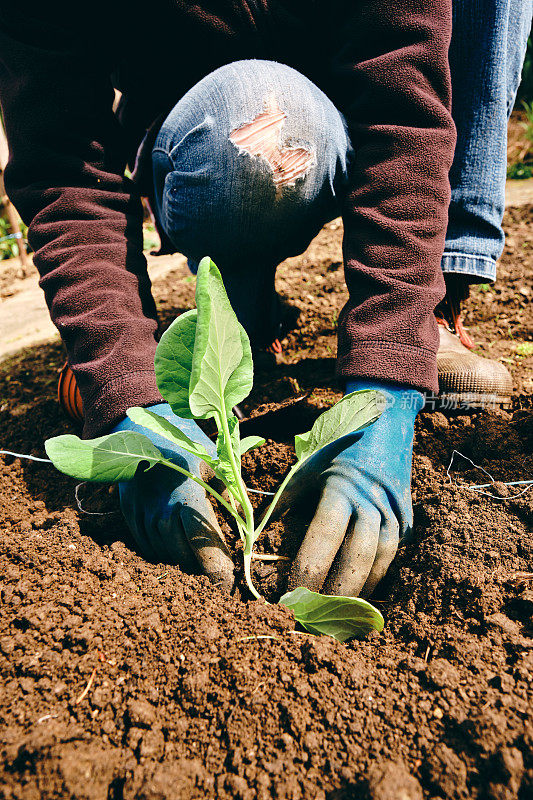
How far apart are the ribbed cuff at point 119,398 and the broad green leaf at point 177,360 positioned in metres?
0.20

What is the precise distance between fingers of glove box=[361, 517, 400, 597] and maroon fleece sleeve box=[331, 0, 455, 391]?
0.32 meters

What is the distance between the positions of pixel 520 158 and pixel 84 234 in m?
4.57

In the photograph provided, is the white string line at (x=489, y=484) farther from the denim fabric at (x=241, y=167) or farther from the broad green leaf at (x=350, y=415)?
the denim fabric at (x=241, y=167)

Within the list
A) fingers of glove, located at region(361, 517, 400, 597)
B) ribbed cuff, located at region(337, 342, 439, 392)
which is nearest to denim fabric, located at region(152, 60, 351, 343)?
ribbed cuff, located at region(337, 342, 439, 392)

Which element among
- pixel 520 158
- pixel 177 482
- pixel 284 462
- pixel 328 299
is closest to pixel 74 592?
pixel 177 482

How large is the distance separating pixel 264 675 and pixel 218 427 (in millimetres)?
414

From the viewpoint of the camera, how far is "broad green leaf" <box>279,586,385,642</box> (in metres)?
0.79

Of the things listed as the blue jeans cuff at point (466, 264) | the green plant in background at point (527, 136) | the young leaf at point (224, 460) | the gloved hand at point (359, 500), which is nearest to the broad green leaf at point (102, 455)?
the young leaf at point (224, 460)

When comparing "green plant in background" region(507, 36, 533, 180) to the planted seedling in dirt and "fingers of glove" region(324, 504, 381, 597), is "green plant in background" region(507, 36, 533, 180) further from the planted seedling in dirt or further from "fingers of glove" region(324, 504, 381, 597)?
"fingers of glove" region(324, 504, 381, 597)

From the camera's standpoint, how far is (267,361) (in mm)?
1817

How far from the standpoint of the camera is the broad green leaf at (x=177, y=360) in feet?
2.90

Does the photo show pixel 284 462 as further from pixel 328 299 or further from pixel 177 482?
pixel 328 299

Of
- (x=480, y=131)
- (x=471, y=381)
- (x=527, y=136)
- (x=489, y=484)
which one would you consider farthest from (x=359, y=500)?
(x=527, y=136)

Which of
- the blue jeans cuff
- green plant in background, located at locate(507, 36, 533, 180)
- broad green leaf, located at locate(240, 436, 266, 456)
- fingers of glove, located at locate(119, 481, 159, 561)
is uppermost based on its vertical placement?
the blue jeans cuff
